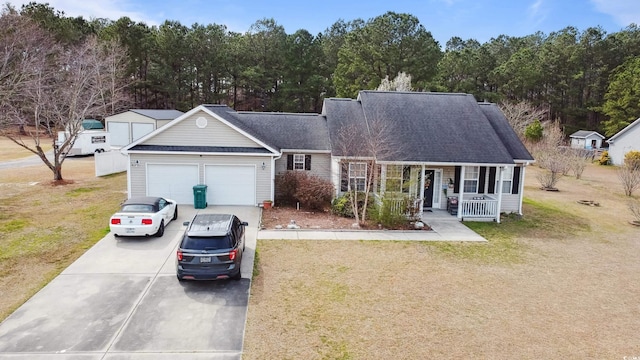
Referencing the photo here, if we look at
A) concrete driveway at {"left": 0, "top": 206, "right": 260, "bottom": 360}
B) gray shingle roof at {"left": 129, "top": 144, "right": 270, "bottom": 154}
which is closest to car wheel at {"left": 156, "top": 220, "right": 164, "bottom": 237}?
concrete driveway at {"left": 0, "top": 206, "right": 260, "bottom": 360}

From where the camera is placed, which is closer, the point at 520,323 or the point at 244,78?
the point at 520,323

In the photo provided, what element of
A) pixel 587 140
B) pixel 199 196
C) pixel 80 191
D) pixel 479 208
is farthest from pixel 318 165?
pixel 587 140

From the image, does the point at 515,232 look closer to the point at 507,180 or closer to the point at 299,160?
the point at 507,180

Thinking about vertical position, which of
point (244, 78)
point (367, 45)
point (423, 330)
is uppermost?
point (367, 45)

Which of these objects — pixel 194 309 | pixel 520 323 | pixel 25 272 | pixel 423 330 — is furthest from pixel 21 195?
pixel 520 323

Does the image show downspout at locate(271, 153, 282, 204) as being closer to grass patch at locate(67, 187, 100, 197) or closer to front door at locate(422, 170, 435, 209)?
front door at locate(422, 170, 435, 209)

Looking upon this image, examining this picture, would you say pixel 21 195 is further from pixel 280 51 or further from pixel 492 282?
pixel 280 51

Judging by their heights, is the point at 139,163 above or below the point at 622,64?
below
